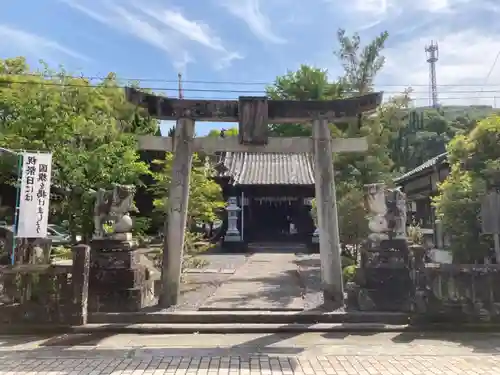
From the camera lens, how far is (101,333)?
7.75 m

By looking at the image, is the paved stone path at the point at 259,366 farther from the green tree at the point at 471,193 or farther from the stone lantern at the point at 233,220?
the stone lantern at the point at 233,220

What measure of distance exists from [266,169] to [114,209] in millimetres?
18955

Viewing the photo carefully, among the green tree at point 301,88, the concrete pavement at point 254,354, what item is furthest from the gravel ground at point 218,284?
the green tree at point 301,88

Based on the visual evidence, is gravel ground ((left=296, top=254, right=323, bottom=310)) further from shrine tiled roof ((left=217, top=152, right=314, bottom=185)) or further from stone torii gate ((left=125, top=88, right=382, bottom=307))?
shrine tiled roof ((left=217, top=152, right=314, bottom=185))

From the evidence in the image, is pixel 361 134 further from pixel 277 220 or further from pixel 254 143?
pixel 277 220

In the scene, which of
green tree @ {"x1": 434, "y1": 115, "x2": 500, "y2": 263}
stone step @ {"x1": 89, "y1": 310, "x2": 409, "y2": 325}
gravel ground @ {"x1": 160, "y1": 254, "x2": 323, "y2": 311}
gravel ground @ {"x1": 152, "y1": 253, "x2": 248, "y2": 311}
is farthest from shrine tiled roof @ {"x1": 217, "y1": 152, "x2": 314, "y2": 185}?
stone step @ {"x1": 89, "y1": 310, "x2": 409, "y2": 325}

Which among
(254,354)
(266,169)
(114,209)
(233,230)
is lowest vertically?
(254,354)

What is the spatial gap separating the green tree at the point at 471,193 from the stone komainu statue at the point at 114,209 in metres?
7.42

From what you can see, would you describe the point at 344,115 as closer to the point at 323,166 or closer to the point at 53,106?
the point at 323,166

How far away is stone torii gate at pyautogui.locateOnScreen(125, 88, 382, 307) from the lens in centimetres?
907

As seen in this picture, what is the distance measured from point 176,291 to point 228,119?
3.96 meters

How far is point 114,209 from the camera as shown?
9.21 meters

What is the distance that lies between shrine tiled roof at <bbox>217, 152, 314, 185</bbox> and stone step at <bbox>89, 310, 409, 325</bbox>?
17065mm

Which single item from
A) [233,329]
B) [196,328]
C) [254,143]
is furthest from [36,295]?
[254,143]
